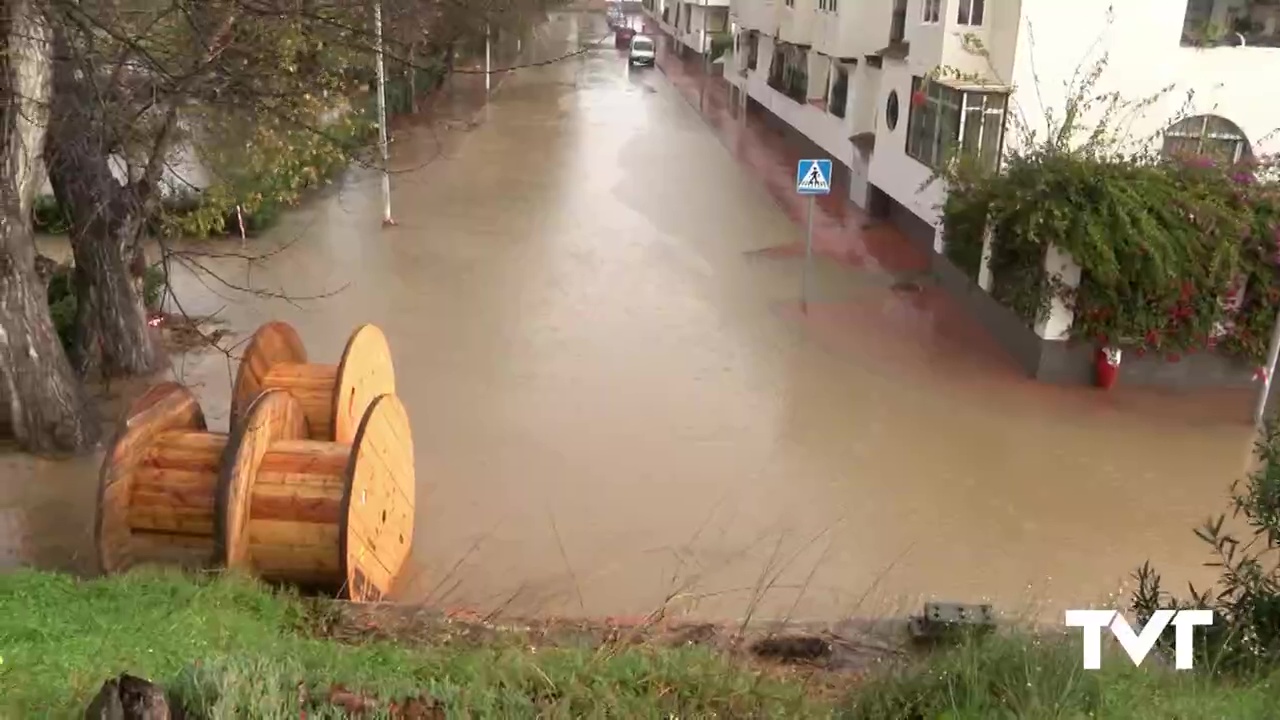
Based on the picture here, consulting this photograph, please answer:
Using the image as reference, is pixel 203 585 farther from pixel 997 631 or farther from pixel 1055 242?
pixel 1055 242

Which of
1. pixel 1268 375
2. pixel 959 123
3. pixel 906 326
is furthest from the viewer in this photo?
pixel 959 123

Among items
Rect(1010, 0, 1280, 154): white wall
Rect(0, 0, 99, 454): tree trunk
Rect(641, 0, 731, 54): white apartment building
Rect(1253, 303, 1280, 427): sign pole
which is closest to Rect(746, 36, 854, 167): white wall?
Rect(1010, 0, 1280, 154): white wall

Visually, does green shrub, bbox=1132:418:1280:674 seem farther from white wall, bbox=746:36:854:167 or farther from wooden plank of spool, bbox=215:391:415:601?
white wall, bbox=746:36:854:167

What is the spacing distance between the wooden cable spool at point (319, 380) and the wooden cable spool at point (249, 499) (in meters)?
0.71

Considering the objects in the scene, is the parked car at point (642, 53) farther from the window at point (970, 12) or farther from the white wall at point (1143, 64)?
the white wall at point (1143, 64)

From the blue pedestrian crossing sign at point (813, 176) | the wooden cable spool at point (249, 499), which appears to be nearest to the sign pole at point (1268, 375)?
the blue pedestrian crossing sign at point (813, 176)

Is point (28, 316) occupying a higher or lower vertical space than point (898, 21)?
lower

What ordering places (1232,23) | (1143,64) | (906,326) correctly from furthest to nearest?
(1232,23) < (1143,64) < (906,326)

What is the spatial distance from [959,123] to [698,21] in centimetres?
3588

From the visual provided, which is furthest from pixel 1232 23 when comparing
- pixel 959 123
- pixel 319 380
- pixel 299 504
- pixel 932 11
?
pixel 299 504

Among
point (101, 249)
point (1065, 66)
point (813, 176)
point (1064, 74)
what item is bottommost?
point (101, 249)

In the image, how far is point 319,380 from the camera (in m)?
8.17

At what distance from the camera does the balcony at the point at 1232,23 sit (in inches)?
619

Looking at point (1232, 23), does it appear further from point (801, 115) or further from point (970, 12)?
point (801, 115)
